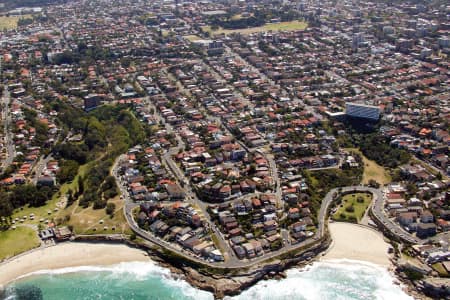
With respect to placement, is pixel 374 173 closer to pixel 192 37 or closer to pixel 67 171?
pixel 67 171

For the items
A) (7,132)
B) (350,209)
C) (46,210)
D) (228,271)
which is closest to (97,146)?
(46,210)

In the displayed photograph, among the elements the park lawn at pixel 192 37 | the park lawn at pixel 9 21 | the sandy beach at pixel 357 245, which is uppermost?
the sandy beach at pixel 357 245

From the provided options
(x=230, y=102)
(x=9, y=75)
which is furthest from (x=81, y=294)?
(x=9, y=75)

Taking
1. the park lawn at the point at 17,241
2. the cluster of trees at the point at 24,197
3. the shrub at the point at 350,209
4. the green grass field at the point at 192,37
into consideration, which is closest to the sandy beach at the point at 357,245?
the shrub at the point at 350,209

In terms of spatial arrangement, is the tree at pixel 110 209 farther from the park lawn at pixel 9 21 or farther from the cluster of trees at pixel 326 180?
the park lawn at pixel 9 21

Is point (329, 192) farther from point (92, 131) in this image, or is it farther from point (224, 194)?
point (92, 131)
